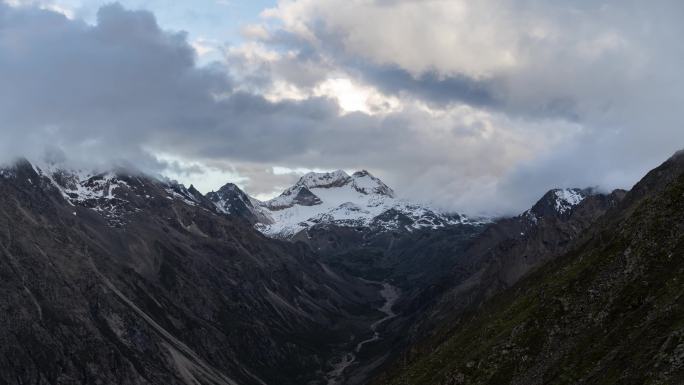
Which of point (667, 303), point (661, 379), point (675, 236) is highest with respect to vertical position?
point (675, 236)

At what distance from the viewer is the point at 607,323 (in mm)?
89000

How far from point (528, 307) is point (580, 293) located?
51.9 feet

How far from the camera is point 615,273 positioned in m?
98.1

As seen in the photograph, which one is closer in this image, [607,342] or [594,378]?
[594,378]

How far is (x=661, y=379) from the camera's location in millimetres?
64375

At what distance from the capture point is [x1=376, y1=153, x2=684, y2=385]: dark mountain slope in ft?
242

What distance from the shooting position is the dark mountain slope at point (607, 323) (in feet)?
242

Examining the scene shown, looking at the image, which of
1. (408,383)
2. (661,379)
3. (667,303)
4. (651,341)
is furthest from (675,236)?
(408,383)

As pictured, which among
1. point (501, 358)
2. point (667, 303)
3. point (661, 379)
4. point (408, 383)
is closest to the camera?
point (661, 379)

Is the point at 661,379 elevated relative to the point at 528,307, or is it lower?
lower

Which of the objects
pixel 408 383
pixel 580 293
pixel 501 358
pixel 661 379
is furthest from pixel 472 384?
pixel 661 379

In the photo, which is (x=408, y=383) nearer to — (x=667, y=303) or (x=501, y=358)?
(x=501, y=358)

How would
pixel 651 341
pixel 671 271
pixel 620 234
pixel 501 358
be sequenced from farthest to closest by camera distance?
pixel 620 234 < pixel 501 358 < pixel 671 271 < pixel 651 341

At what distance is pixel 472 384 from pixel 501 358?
17.0 feet
